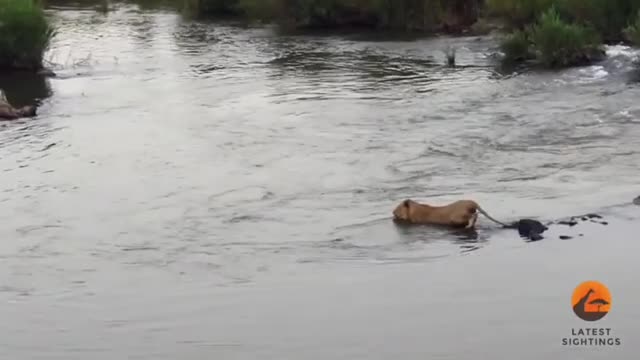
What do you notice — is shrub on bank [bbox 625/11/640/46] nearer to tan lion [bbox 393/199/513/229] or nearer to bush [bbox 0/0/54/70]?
tan lion [bbox 393/199/513/229]

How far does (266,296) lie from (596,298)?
9.88 ft

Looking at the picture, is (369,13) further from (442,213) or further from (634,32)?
(442,213)

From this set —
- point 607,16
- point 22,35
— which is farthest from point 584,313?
point 22,35

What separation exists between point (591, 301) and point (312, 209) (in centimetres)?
414

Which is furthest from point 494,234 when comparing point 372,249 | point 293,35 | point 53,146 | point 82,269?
point 293,35

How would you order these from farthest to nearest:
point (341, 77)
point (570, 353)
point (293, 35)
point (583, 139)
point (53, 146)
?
point (293, 35) < point (341, 77) < point (53, 146) < point (583, 139) < point (570, 353)

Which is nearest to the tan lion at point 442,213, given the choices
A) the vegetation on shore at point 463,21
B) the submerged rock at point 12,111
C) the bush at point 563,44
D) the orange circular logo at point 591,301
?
the orange circular logo at point 591,301

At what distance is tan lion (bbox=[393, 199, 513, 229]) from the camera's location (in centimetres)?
1150

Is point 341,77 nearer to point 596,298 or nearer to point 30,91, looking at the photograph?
point 30,91

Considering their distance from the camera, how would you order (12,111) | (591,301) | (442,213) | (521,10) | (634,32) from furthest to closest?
1. (521,10)
2. (634,32)
3. (12,111)
4. (442,213)
5. (591,301)

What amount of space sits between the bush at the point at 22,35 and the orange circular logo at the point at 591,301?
708 inches

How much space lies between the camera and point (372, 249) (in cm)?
1120

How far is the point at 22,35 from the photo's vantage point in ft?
81.2

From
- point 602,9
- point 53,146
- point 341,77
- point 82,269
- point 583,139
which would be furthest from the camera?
point 602,9
